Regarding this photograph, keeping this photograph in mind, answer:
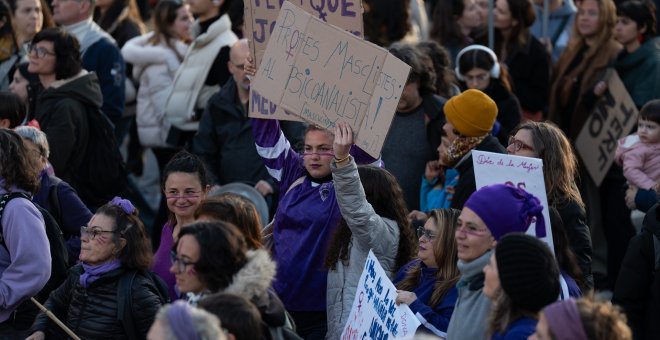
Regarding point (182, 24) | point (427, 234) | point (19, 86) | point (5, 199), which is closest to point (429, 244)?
point (427, 234)

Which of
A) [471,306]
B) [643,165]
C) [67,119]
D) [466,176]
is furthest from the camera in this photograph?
[67,119]

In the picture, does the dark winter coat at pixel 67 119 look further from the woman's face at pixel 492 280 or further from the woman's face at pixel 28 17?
the woman's face at pixel 492 280

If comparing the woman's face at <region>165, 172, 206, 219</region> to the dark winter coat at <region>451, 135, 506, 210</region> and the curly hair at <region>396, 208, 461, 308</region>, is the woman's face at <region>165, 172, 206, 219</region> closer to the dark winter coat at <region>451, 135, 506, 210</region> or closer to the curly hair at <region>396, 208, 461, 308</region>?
the curly hair at <region>396, 208, 461, 308</region>

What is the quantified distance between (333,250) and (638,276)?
1.57 m

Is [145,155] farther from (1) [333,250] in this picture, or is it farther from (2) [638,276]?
(2) [638,276]

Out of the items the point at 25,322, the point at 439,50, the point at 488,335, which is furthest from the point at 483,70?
the point at 488,335

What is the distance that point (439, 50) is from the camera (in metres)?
9.99

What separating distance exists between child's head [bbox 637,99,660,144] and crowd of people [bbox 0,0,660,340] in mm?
13

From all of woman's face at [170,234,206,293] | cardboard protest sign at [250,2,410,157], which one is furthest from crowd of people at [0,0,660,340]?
cardboard protest sign at [250,2,410,157]

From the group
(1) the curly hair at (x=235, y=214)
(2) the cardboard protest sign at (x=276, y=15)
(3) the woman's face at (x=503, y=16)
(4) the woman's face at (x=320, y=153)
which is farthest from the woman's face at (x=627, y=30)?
(1) the curly hair at (x=235, y=214)

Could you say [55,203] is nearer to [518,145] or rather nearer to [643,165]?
[518,145]

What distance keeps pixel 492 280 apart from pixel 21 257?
2860 mm

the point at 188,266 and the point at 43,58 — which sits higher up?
the point at 188,266

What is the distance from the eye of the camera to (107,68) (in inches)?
428
